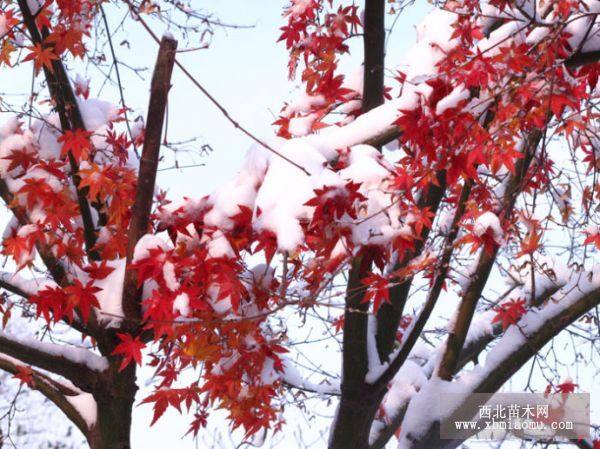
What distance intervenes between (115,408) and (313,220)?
6.35 ft

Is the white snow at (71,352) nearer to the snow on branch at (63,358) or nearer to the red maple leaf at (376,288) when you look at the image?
the snow on branch at (63,358)

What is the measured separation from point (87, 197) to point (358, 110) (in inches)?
68.2

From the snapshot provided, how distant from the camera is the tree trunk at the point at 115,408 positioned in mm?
3877

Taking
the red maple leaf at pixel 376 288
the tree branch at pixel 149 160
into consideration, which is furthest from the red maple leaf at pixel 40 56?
the red maple leaf at pixel 376 288

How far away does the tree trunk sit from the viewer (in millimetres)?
3877

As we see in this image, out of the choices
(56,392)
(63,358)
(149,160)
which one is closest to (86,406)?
(56,392)

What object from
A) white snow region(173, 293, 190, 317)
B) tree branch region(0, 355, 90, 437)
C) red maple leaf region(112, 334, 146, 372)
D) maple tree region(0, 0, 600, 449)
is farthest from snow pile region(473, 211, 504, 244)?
tree branch region(0, 355, 90, 437)

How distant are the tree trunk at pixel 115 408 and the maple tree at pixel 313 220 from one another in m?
0.01

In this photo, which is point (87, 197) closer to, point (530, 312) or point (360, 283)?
point (360, 283)

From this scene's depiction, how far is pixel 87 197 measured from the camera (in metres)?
4.01

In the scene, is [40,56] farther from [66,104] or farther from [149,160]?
[149,160]

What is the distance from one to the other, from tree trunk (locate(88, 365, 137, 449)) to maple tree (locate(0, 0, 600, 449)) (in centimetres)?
1

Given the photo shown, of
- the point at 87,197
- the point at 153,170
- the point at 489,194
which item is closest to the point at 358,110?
the point at 489,194

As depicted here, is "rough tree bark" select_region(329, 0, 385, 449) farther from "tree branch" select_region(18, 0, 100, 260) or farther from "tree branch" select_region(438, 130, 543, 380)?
"tree branch" select_region(18, 0, 100, 260)
